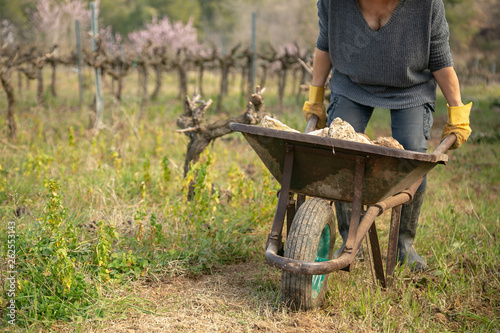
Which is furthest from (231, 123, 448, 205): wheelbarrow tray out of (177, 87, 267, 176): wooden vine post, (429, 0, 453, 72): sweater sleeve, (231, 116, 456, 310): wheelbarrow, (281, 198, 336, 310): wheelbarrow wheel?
(177, 87, 267, 176): wooden vine post

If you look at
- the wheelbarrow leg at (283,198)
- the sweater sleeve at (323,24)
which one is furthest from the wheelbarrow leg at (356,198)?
the sweater sleeve at (323,24)

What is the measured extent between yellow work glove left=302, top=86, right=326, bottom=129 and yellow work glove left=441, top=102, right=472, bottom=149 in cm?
68

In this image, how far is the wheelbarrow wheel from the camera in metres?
2.01

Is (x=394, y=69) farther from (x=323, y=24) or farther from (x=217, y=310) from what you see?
(x=217, y=310)

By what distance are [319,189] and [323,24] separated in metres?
1.05

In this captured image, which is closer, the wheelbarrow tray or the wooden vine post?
the wheelbarrow tray

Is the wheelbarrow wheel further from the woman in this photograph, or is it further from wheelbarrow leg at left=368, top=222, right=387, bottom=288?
the woman

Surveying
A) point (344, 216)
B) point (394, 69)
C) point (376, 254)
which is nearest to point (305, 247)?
point (376, 254)

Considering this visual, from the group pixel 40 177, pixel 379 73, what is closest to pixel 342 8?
pixel 379 73

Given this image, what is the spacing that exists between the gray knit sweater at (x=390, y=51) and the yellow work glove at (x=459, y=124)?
19 cm

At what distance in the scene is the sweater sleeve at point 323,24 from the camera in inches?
104

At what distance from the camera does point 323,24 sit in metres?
2.70

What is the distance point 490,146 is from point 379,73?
458cm

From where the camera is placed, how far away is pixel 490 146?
629 cm
